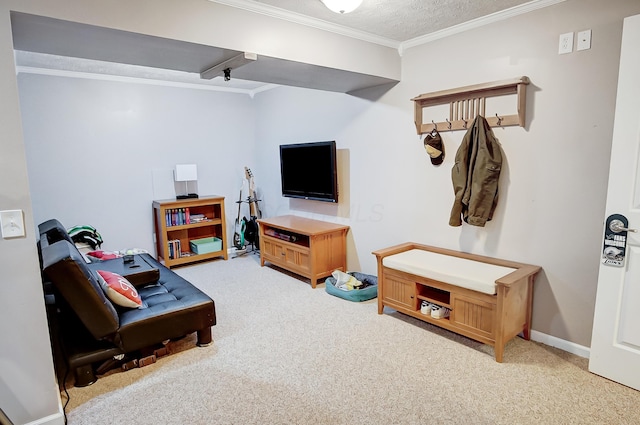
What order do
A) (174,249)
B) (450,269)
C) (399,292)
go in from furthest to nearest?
(174,249)
(399,292)
(450,269)

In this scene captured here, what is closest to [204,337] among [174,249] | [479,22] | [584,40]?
[174,249]

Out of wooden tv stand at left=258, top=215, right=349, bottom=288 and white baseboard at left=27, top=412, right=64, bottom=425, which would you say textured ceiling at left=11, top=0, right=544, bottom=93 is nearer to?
wooden tv stand at left=258, top=215, right=349, bottom=288

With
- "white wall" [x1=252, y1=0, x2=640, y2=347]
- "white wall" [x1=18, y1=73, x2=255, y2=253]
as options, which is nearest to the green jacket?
"white wall" [x1=252, y1=0, x2=640, y2=347]

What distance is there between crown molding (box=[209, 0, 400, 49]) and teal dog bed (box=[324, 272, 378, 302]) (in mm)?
2261

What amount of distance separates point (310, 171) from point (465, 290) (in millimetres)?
2467

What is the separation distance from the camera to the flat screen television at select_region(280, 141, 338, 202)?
167 inches

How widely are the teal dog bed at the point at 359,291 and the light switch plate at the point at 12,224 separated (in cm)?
259

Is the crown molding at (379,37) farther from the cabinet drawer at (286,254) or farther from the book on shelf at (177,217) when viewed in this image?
the book on shelf at (177,217)

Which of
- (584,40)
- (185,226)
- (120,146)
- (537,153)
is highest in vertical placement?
(584,40)

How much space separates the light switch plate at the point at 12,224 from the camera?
1.73 m

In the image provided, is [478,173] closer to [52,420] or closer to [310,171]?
[310,171]

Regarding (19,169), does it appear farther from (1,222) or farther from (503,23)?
(503,23)

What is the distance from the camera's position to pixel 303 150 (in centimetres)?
457

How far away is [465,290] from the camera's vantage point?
262 cm
